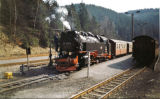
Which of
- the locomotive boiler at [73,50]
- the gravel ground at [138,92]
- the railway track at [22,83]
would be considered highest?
the locomotive boiler at [73,50]

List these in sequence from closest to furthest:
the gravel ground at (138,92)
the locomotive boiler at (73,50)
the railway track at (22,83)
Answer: the gravel ground at (138,92) < the railway track at (22,83) < the locomotive boiler at (73,50)

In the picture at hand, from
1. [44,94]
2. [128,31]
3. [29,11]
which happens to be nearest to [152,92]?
[44,94]

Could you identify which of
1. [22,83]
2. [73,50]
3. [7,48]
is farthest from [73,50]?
[7,48]

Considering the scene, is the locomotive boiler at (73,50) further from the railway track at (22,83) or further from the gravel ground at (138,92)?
the gravel ground at (138,92)

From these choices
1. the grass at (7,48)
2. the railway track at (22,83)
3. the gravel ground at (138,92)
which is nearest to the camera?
the gravel ground at (138,92)

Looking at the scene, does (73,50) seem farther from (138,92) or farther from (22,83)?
(138,92)

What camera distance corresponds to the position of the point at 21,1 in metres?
27.4

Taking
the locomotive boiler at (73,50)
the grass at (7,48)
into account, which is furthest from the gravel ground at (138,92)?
the grass at (7,48)

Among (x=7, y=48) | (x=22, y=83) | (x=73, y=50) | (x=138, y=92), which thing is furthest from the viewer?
(x=7, y=48)

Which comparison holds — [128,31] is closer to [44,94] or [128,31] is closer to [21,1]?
[21,1]

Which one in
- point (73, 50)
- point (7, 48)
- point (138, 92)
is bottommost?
point (138, 92)

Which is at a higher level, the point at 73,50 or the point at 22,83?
the point at 73,50

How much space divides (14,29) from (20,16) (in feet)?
9.08

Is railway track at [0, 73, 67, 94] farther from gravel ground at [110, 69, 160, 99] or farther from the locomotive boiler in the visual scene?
gravel ground at [110, 69, 160, 99]
